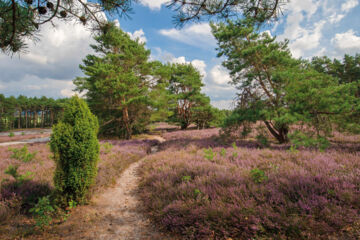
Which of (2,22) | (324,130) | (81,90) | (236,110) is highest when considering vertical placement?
(81,90)

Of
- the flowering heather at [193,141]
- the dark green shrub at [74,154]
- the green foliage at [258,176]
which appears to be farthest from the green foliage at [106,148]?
the green foliage at [258,176]

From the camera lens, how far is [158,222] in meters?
3.51

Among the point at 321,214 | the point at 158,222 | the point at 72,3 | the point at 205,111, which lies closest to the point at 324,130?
the point at 321,214

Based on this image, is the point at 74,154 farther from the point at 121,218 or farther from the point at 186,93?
the point at 186,93

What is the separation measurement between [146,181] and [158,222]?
87.2 inches

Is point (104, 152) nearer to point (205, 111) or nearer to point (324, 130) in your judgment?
point (324, 130)

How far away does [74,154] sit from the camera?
3881 mm

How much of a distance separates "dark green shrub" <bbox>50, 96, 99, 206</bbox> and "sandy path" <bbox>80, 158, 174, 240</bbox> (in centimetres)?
73

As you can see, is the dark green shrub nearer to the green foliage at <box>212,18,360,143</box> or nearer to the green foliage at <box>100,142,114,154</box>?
the green foliage at <box>100,142,114,154</box>

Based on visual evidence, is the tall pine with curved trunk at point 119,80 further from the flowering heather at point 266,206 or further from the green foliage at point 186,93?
the flowering heather at point 266,206

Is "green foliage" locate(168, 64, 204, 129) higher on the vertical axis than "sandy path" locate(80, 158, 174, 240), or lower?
higher

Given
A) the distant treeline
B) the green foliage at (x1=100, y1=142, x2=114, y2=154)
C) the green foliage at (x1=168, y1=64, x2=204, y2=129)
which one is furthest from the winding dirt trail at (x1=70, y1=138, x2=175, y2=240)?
the distant treeline

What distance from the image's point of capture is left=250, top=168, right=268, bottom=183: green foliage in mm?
3730

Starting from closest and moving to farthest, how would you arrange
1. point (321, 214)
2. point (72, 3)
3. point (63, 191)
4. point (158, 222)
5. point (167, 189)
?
point (321, 214)
point (72, 3)
point (158, 222)
point (63, 191)
point (167, 189)
